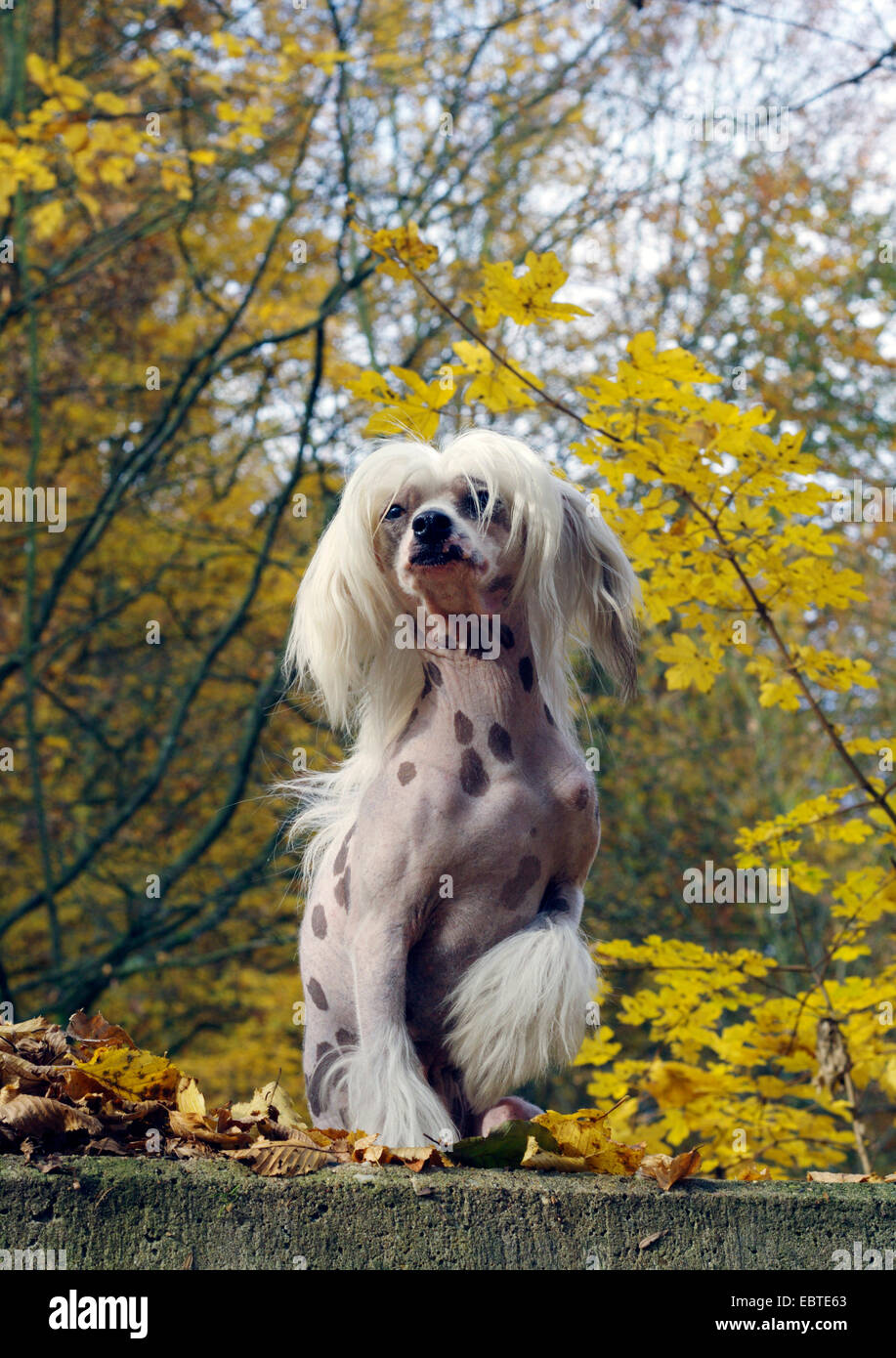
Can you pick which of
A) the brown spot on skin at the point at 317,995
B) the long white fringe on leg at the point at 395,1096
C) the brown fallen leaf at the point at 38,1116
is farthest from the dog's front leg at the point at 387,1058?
the brown fallen leaf at the point at 38,1116

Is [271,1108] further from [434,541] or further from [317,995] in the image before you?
Answer: [434,541]

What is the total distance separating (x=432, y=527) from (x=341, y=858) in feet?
2.63

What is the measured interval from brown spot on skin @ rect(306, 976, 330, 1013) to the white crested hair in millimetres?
350

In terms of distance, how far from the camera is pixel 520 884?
273 cm

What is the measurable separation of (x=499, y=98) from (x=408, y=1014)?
285 inches

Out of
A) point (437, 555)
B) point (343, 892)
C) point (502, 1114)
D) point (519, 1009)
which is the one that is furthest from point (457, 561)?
point (502, 1114)

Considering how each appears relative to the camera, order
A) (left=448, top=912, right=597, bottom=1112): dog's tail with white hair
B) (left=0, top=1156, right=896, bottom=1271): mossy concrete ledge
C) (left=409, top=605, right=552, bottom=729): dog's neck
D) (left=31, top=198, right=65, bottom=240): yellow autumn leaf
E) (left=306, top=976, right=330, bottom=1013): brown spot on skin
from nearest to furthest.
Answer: (left=0, top=1156, right=896, bottom=1271): mossy concrete ledge
(left=448, top=912, right=597, bottom=1112): dog's tail with white hair
(left=409, top=605, right=552, bottom=729): dog's neck
(left=306, top=976, right=330, bottom=1013): brown spot on skin
(left=31, top=198, right=65, bottom=240): yellow autumn leaf

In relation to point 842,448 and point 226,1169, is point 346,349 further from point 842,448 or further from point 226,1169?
point 226,1169

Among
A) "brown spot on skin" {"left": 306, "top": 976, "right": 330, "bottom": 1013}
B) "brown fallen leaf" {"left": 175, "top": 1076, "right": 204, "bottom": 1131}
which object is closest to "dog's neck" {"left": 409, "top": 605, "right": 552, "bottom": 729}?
"brown spot on skin" {"left": 306, "top": 976, "right": 330, "bottom": 1013}

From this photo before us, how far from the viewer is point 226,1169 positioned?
2213 mm

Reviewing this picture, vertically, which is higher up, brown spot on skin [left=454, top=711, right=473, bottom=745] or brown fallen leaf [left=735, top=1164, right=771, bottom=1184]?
brown spot on skin [left=454, top=711, right=473, bottom=745]

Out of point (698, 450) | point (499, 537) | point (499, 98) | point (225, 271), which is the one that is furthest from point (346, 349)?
point (499, 537)

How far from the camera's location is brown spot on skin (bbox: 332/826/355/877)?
2951 mm

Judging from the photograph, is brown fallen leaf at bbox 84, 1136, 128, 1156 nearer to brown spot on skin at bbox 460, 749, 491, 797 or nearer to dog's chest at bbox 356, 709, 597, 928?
dog's chest at bbox 356, 709, 597, 928
